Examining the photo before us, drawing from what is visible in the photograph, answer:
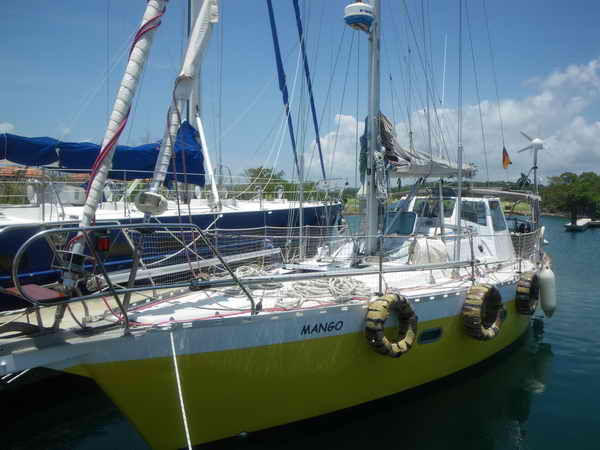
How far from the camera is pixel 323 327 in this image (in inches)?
214

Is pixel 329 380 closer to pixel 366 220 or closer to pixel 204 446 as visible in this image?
pixel 204 446

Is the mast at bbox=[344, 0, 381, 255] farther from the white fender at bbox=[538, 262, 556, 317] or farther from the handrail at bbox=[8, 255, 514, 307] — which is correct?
the white fender at bbox=[538, 262, 556, 317]

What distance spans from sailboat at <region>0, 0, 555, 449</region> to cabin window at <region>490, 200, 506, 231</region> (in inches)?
81.7

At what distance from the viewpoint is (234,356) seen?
195 inches

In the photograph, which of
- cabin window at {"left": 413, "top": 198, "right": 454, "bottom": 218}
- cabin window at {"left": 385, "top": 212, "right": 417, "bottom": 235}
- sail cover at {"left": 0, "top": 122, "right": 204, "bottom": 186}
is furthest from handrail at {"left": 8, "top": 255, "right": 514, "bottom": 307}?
sail cover at {"left": 0, "top": 122, "right": 204, "bottom": 186}

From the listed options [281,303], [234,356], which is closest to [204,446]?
[234,356]

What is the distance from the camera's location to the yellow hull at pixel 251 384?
4633mm

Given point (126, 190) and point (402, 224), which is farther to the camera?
point (126, 190)

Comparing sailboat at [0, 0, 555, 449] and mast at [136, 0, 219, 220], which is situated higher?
mast at [136, 0, 219, 220]

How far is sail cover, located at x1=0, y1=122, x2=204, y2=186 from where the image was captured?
32.1 feet

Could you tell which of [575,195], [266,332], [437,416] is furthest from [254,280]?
[575,195]

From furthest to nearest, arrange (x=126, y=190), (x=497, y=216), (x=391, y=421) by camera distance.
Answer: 1. (x=126, y=190)
2. (x=497, y=216)
3. (x=391, y=421)

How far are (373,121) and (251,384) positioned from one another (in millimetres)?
4928

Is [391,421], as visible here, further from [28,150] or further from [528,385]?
[28,150]
